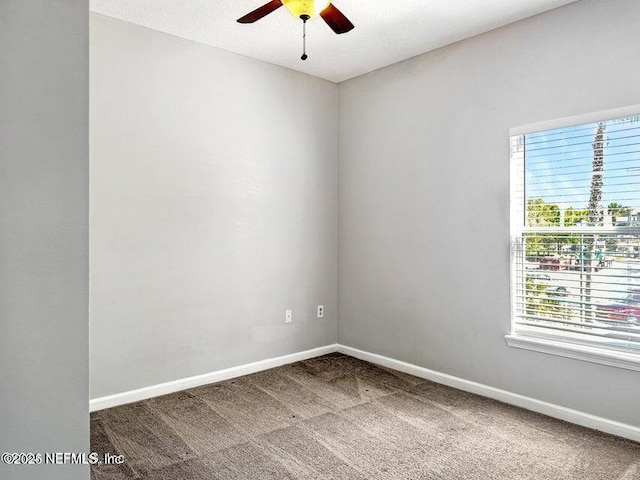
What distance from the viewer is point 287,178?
3.98m

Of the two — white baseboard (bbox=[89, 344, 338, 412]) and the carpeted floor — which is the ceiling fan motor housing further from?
white baseboard (bbox=[89, 344, 338, 412])

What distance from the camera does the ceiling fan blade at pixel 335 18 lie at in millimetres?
2434

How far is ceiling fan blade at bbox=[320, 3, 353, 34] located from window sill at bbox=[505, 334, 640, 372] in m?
2.31

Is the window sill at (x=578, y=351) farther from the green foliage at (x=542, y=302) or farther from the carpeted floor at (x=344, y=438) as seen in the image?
the carpeted floor at (x=344, y=438)

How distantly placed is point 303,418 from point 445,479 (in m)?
1.00

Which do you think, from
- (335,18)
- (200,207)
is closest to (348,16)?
(335,18)

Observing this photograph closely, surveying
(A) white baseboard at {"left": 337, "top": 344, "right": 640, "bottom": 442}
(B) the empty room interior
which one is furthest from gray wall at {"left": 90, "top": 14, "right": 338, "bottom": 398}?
(A) white baseboard at {"left": 337, "top": 344, "right": 640, "bottom": 442}

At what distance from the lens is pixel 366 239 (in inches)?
162

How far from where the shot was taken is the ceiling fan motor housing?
228cm
